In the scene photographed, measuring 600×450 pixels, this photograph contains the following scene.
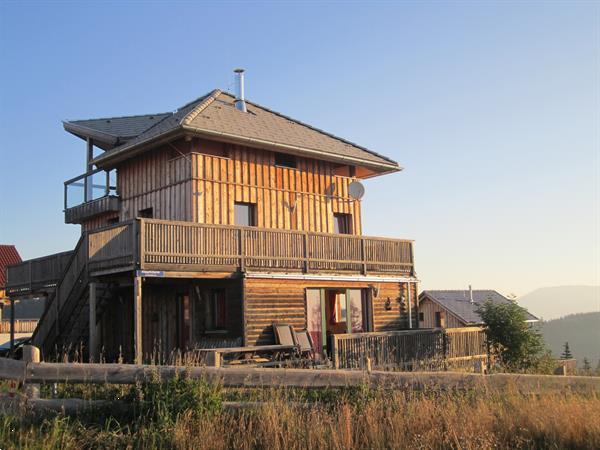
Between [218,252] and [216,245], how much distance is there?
20 centimetres

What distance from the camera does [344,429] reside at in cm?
755

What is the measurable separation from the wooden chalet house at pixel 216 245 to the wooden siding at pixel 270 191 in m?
0.04

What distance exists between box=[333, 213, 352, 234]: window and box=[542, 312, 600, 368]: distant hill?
90923 millimetres

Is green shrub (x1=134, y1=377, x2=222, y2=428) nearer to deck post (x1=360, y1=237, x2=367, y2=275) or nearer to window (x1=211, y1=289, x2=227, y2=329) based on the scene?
window (x1=211, y1=289, x2=227, y2=329)

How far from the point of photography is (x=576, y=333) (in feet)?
394

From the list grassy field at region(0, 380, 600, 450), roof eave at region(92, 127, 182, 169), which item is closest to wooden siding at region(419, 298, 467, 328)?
roof eave at region(92, 127, 182, 169)

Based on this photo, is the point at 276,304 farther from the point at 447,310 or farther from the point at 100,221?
the point at 447,310

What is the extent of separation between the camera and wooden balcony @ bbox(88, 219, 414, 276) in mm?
17109

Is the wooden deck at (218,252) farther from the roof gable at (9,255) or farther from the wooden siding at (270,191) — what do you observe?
the roof gable at (9,255)

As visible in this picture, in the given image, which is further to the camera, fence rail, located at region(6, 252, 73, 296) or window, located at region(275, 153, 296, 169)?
window, located at region(275, 153, 296, 169)

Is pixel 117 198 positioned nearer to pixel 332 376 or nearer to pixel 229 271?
Answer: pixel 229 271

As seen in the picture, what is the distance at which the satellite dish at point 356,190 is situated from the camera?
24875 mm

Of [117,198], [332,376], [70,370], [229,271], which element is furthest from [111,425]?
[117,198]

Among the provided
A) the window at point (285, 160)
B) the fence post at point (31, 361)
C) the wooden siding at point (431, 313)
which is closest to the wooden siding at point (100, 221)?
the window at point (285, 160)
